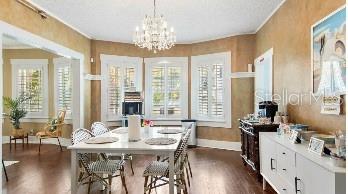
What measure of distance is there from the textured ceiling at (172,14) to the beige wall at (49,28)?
0.59 feet

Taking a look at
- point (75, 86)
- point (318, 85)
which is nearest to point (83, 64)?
point (75, 86)

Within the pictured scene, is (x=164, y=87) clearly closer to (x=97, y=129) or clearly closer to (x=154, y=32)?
(x=97, y=129)

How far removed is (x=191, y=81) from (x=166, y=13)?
9.31 ft

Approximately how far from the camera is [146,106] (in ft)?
25.8

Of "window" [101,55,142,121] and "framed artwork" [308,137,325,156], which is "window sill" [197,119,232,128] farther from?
"framed artwork" [308,137,325,156]

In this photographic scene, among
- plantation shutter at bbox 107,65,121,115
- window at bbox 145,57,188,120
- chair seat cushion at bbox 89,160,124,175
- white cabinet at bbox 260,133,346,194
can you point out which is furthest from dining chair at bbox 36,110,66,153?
white cabinet at bbox 260,133,346,194

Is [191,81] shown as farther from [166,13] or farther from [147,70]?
[166,13]

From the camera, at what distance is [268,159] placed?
12.4 feet

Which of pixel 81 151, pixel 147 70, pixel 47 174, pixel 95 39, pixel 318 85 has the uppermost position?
pixel 95 39

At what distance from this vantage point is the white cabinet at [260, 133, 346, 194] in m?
2.03

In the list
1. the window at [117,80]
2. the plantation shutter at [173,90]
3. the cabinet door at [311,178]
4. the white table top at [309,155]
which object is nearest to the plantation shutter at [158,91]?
the plantation shutter at [173,90]

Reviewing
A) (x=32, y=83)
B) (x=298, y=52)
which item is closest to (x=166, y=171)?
(x=298, y=52)

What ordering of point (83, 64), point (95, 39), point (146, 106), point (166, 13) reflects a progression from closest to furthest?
point (166, 13)
point (83, 64)
point (95, 39)
point (146, 106)

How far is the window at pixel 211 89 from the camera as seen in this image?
7.05 m
